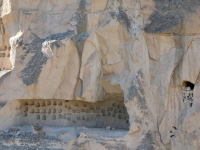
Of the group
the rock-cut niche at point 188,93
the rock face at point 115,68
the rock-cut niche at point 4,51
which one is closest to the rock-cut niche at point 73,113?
the rock face at point 115,68

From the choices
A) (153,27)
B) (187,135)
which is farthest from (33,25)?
(187,135)

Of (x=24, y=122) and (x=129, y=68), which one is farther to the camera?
(x=24, y=122)

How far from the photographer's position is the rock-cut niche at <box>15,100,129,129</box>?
5230mm

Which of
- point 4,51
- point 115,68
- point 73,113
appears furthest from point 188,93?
point 4,51

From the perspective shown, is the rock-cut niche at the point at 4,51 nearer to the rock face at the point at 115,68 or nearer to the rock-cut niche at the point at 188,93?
the rock face at the point at 115,68

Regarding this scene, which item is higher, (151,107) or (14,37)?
(14,37)

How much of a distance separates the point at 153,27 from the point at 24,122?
1.76m

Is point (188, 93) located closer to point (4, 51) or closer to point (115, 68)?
point (115, 68)

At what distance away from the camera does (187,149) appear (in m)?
4.87

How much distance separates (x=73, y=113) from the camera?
207 inches

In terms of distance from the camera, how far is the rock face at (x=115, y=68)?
4852 mm

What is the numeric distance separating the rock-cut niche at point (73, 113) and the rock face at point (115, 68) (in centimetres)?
2

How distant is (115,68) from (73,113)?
28.9 inches

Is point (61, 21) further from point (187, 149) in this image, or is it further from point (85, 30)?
point (187, 149)
